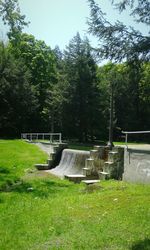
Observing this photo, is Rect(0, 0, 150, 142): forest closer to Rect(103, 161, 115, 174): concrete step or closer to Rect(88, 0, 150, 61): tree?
Rect(103, 161, 115, 174): concrete step

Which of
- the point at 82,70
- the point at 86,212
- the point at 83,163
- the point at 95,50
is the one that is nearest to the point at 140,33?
the point at 95,50

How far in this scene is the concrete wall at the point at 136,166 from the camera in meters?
12.9

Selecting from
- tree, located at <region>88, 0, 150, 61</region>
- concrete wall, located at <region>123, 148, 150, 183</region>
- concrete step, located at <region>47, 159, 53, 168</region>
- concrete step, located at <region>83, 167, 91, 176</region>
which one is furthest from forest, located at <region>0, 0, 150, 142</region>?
tree, located at <region>88, 0, 150, 61</region>

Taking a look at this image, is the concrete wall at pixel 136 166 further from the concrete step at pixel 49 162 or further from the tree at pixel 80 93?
the tree at pixel 80 93

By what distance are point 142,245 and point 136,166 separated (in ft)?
24.3

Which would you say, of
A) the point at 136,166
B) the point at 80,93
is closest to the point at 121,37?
the point at 136,166

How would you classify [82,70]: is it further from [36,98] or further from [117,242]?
[117,242]

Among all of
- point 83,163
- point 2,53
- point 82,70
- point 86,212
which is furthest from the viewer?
point 2,53

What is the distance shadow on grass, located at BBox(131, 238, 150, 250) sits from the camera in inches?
240

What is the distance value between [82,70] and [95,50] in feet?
130

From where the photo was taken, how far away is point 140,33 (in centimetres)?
711

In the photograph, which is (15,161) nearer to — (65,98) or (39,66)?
(65,98)

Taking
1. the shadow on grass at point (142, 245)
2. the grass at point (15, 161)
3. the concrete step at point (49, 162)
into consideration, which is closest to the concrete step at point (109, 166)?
the grass at point (15, 161)

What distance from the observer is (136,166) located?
1355cm
